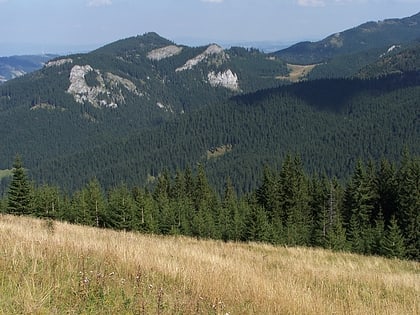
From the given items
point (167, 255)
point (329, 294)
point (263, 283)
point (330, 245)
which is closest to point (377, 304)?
point (329, 294)

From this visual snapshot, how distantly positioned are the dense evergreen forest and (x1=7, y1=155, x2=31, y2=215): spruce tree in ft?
0.29

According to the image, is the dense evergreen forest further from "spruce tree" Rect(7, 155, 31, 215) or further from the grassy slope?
the grassy slope

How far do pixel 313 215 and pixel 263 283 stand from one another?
186ft

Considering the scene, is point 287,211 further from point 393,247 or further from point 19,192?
point 19,192

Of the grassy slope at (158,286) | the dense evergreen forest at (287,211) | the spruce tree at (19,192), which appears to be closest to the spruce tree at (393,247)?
the dense evergreen forest at (287,211)

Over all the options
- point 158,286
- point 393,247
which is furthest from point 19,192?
point 158,286

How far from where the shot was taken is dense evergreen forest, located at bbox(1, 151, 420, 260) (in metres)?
42.9

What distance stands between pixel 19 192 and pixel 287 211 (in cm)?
3193

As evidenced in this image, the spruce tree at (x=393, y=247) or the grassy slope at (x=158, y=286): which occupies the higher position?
the grassy slope at (x=158, y=286)

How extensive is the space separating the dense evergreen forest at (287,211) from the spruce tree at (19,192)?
0.09 metres

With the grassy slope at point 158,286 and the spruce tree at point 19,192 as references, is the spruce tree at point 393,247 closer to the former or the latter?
the grassy slope at point 158,286

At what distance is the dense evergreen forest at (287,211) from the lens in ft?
141

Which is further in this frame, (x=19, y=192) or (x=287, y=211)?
(x=287, y=211)

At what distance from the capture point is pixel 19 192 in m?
43.4
